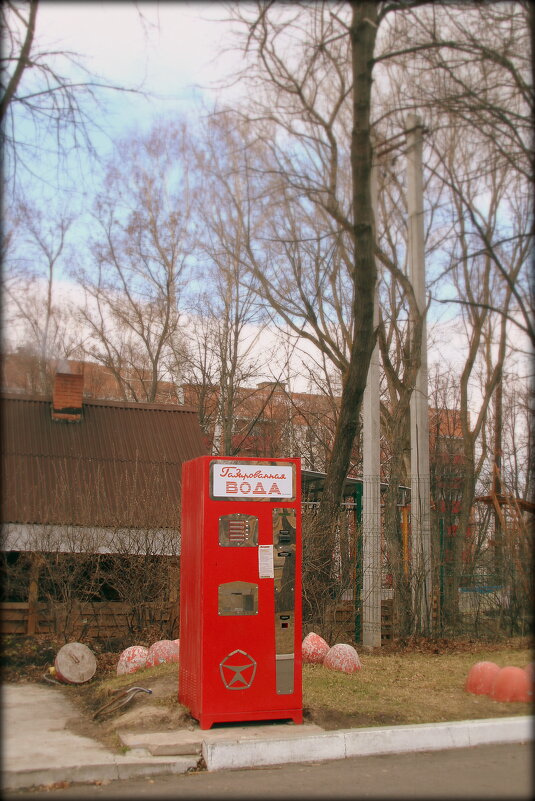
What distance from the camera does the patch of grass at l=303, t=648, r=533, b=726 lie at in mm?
6859

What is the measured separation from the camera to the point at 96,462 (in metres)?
15.1

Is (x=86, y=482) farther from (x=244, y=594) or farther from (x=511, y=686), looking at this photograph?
(x=511, y=686)

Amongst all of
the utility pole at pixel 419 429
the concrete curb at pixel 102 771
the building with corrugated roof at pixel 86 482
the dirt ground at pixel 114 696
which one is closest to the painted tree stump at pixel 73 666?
the dirt ground at pixel 114 696

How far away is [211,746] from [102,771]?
0.82m

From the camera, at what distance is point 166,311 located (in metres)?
30.5

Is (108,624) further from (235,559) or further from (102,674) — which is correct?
(235,559)

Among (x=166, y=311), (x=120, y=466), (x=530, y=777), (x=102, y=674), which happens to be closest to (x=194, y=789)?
(x=530, y=777)

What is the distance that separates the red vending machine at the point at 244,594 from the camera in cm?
648

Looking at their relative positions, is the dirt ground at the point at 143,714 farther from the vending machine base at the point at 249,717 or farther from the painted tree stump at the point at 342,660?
the painted tree stump at the point at 342,660

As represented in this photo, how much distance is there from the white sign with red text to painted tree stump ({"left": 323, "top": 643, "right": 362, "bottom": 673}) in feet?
8.65

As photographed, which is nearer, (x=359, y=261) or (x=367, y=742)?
(x=367, y=742)

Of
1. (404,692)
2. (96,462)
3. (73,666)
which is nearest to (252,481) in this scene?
(404,692)

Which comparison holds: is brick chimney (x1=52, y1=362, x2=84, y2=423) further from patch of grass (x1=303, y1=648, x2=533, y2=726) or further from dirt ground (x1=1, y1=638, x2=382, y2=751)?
patch of grass (x1=303, y1=648, x2=533, y2=726)

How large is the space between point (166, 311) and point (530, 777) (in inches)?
1046
